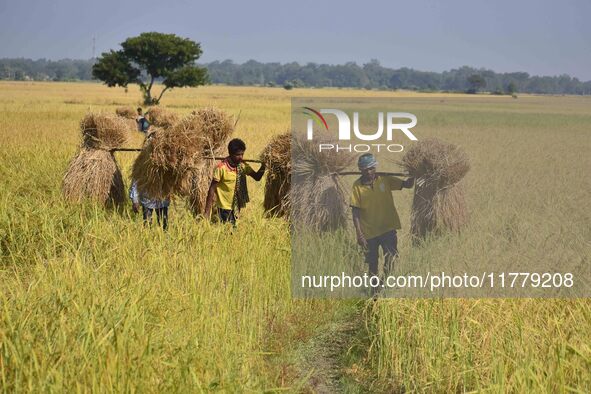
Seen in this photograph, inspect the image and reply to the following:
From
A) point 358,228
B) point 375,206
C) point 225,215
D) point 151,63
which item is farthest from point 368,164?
point 151,63

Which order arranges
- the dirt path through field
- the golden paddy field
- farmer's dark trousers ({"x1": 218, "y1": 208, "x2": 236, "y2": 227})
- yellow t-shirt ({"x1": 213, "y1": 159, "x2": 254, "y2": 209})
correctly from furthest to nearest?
farmer's dark trousers ({"x1": 218, "y1": 208, "x2": 236, "y2": 227}) < yellow t-shirt ({"x1": 213, "y1": 159, "x2": 254, "y2": 209}) < the dirt path through field < the golden paddy field

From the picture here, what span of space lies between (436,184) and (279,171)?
1656 mm

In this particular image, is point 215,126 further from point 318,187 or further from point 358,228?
point 358,228

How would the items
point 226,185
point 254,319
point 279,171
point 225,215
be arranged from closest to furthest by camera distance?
point 254,319 < point 226,185 < point 225,215 < point 279,171

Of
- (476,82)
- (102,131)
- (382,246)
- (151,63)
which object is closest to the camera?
(382,246)

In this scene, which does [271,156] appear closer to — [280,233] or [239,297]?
[280,233]

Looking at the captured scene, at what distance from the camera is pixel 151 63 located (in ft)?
219

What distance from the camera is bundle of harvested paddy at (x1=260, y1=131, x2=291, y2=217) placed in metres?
8.58

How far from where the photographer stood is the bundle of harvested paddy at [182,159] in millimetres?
8828

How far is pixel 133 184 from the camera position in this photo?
946cm

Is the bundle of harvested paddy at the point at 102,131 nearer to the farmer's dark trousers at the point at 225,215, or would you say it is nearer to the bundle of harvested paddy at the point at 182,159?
the bundle of harvested paddy at the point at 182,159

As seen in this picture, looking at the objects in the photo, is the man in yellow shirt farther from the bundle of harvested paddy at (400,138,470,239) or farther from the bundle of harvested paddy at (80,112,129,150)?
the bundle of harvested paddy at (80,112,129,150)

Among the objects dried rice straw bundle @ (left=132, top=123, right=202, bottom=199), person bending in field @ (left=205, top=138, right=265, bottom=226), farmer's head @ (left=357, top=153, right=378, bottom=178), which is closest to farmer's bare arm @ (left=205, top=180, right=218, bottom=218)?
person bending in field @ (left=205, top=138, right=265, bottom=226)

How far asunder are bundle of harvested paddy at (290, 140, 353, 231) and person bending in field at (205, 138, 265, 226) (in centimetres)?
45
